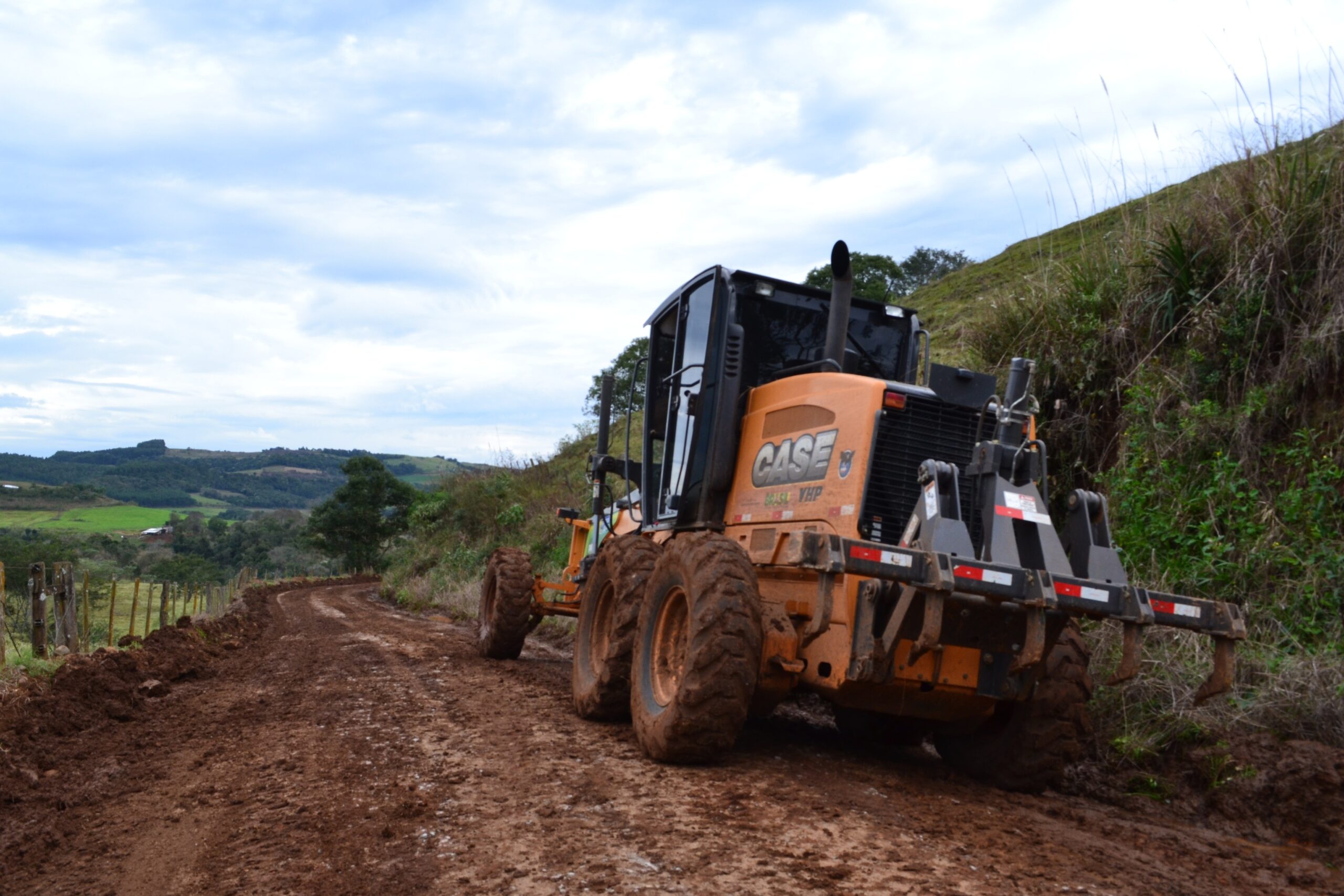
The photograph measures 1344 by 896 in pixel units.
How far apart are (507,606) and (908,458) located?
5955 millimetres

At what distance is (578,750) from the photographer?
240 inches

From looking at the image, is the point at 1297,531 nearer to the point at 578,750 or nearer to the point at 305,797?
the point at 578,750

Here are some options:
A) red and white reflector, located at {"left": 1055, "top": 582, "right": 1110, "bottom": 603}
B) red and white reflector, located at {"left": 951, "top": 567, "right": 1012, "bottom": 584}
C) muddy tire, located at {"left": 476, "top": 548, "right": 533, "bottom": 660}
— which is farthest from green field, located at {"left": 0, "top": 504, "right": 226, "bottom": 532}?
red and white reflector, located at {"left": 1055, "top": 582, "right": 1110, "bottom": 603}

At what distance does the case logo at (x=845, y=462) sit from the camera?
580 centimetres

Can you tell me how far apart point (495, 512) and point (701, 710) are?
25.8 m

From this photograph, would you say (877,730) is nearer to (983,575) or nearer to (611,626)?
(611,626)

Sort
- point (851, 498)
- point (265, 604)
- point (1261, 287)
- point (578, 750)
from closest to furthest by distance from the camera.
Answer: point (851, 498) → point (578, 750) → point (1261, 287) → point (265, 604)

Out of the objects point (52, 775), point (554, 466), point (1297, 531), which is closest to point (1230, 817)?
point (1297, 531)

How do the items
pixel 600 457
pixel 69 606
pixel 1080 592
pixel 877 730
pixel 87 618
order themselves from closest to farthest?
pixel 1080 592
pixel 877 730
pixel 600 457
pixel 69 606
pixel 87 618

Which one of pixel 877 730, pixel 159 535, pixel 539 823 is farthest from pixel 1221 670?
pixel 159 535

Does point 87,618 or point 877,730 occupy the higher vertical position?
point 877,730

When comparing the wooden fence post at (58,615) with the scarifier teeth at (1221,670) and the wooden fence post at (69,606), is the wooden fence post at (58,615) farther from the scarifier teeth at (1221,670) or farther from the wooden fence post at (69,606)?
the scarifier teeth at (1221,670)

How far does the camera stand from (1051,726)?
5.58 metres

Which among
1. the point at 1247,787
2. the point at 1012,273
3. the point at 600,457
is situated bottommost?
the point at 1247,787
